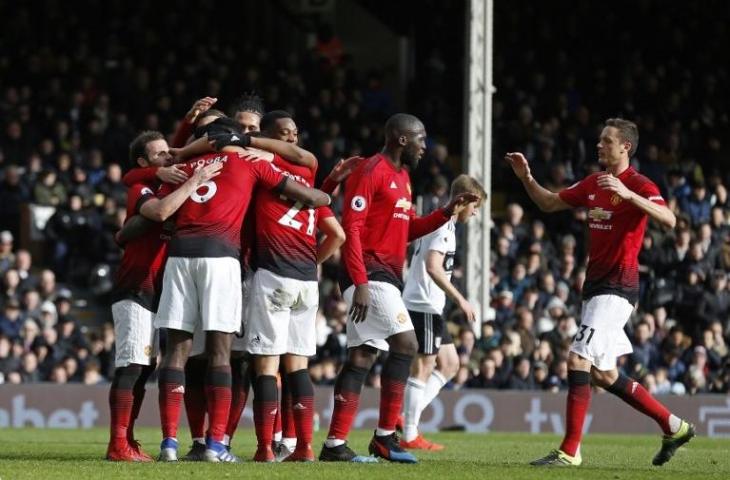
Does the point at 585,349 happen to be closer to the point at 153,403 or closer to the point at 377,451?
the point at 377,451

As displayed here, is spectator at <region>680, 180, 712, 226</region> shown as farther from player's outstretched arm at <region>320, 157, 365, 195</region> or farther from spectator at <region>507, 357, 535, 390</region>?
player's outstretched arm at <region>320, 157, 365, 195</region>

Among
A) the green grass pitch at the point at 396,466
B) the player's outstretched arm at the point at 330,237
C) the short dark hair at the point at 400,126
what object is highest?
the short dark hair at the point at 400,126

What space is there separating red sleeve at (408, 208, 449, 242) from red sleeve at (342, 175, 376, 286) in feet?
3.01

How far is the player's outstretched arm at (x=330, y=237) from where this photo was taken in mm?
10977

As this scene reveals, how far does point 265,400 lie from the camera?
10539mm

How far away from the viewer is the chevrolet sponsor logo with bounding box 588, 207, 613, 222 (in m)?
11.4

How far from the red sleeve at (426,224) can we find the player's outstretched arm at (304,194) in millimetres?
1283

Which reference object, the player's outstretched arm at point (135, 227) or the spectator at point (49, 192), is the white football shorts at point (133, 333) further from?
the spectator at point (49, 192)

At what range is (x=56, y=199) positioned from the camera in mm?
23281

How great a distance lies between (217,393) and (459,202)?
2.38 meters

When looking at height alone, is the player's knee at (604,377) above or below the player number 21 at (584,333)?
below

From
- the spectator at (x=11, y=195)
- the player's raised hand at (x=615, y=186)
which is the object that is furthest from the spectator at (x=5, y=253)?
the player's raised hand at (x=615, y=186)

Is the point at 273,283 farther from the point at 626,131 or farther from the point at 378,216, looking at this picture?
the point at 626,131

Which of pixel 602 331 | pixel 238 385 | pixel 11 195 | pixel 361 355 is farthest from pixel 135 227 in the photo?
pixel 11 195
